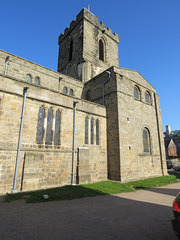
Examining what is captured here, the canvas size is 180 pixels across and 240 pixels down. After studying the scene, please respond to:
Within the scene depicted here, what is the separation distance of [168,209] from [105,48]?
972 inches

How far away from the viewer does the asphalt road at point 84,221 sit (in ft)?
12.6

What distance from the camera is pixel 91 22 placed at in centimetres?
2338

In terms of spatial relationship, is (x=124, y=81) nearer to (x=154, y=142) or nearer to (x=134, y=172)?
(x=154, y=142)

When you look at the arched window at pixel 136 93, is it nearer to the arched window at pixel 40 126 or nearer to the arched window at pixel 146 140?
the arched window at pixel 146 140

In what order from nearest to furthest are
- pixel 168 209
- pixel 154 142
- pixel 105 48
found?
pixel 168 209
pixel 154 142
pixel 105 48

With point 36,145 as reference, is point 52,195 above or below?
below

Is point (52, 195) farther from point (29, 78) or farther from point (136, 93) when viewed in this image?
point (136, 93)

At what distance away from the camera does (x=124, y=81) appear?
50.6ft

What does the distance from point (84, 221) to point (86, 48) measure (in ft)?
72.3

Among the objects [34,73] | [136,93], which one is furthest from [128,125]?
[34,73]

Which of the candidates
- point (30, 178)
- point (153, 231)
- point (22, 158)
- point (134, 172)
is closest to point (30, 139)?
point (22, 158)

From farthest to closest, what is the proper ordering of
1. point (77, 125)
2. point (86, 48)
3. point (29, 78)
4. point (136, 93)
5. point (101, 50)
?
point (101, 50), point (86, 48), point (136, 93), point (29, 78), point (77, 125)

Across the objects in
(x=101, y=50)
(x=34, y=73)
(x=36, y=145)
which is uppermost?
(x=101, y=50)

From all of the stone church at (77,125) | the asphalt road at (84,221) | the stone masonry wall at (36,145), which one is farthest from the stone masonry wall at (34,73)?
the asphalt road at (84,221)
